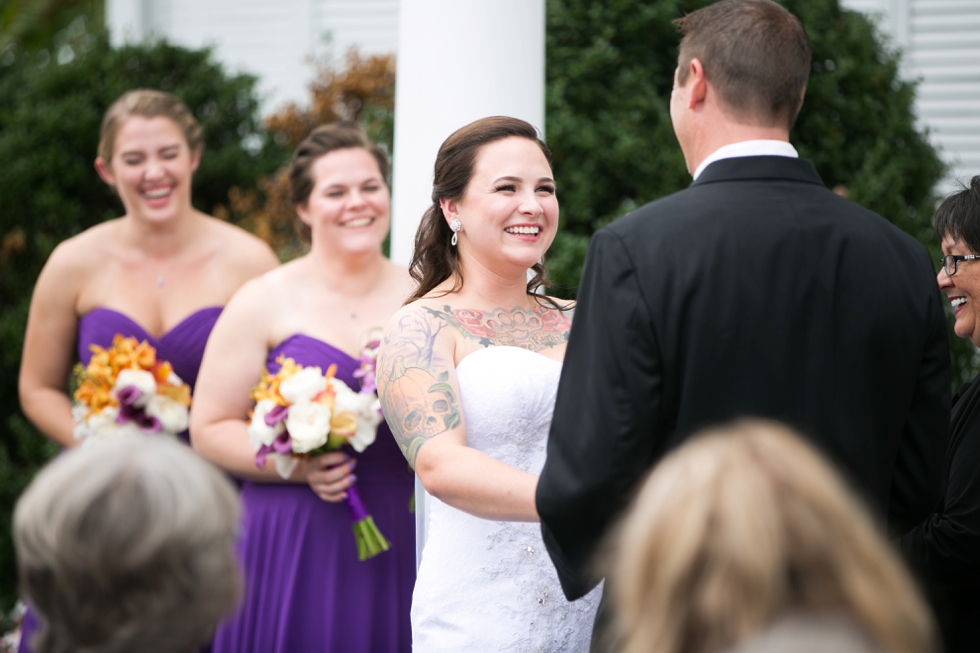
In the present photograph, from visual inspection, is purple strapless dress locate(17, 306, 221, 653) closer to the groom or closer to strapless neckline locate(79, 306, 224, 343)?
strapless neckline locate(79, 306, 224, 343)

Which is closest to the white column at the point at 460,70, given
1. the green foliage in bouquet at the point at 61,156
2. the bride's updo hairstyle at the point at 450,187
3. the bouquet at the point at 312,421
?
the bride's updo hairstyle at the point at 450,187

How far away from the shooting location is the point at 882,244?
233 centimetres

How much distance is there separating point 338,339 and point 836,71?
125 inches

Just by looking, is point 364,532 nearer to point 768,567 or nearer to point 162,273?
point 162,273

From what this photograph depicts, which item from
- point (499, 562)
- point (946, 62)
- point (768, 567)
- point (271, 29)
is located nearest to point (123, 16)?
point (271, 29)

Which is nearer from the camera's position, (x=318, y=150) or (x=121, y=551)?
(x=121, y=551)

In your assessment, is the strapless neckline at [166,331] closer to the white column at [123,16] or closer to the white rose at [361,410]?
the white rose at [361,410]

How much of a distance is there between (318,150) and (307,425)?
1411 mm

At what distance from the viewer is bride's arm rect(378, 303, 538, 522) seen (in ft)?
8.77

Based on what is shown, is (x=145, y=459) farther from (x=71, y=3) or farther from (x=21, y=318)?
(x=71, y=3)

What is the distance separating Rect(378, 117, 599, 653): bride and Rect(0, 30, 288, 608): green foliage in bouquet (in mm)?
4661

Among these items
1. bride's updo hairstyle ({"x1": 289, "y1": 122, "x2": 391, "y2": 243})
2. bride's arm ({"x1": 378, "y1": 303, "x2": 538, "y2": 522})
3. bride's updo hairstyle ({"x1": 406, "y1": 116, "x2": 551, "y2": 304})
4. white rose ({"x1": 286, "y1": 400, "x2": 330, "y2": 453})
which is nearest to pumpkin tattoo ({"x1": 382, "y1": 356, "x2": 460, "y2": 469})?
bride's arm ({"x1": 378, "y1": 303, "x2": 538, "y2": 522})

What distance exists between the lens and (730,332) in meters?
2.23

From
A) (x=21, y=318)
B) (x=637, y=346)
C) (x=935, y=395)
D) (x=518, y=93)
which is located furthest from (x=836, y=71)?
(x=21, y=318)
